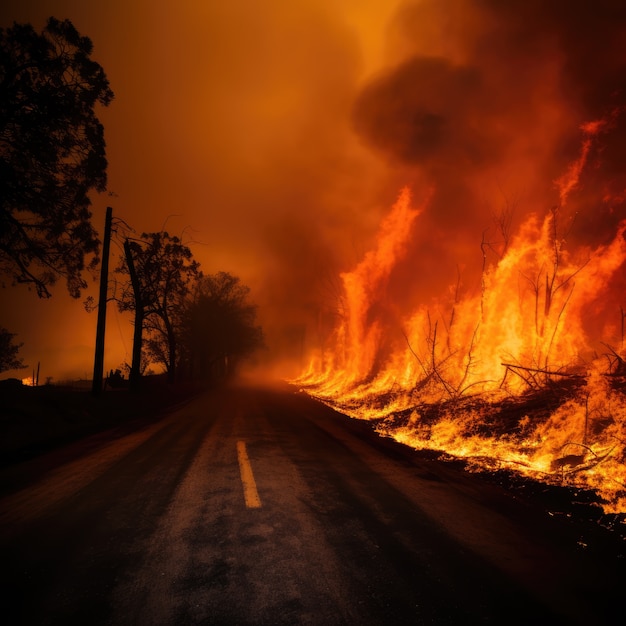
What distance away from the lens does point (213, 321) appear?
45.7m

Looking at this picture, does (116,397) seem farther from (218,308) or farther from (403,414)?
(218,308)

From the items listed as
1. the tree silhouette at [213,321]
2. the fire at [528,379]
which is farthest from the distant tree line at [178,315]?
the fire at [528,379]

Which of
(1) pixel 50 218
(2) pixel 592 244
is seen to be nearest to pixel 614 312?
(2) pixel 592 244

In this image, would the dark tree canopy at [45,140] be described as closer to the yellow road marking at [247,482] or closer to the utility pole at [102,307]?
the utility pole at [102,307]

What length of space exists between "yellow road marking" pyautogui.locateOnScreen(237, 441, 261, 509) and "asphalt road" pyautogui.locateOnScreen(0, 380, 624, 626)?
0.04m

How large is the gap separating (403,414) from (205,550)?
10839 mm

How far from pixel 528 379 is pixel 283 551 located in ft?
32.6

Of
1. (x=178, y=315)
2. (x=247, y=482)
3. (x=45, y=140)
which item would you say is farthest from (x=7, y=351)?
(x=247, y=482)

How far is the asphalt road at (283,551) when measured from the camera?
9.43ft

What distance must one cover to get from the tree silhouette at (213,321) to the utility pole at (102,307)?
25.2 meters

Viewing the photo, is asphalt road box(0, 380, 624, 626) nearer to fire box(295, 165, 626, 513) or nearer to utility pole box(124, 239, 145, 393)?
fire box(295, 165, 626, 513)

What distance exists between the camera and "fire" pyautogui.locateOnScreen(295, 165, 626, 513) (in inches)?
281

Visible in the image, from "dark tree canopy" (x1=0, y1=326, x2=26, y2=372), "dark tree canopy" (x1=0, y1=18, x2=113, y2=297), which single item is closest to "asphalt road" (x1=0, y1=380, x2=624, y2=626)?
"dark tree canopy" (x1=0, y1=18, x2=113, y2=297)

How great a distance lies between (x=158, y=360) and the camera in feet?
136
